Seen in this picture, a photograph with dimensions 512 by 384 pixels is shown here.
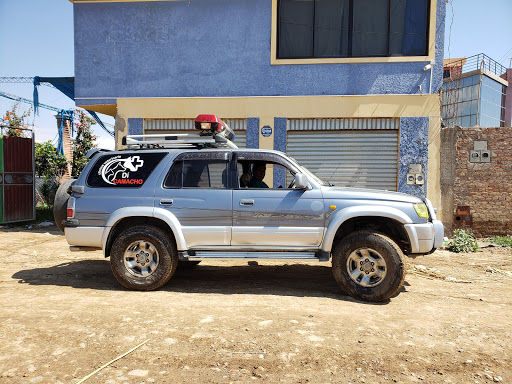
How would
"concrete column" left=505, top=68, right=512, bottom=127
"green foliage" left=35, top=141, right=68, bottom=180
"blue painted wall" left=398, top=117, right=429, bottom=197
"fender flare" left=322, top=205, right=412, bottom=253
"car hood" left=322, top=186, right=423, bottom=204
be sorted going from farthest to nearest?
1. "concrete column" left=505, top=68, right=512, bottom=127
2. "green foliage" left=35, top=141, right=68, bottom=180
3. "blue painted wall" left=398, top=117, right=429, bottom=197
4. "car hood" left=322, top=186, right=423, bottom=204
5. "fender flare" left=322, top=205, right=412, bottom=253

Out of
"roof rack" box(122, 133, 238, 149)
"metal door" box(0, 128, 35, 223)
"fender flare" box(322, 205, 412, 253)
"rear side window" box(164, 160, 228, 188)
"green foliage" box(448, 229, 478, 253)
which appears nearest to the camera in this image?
"fender flare" box(322, 205, 412, 253)

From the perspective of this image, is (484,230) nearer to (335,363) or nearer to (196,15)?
(335,363)

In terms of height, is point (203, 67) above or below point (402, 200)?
above

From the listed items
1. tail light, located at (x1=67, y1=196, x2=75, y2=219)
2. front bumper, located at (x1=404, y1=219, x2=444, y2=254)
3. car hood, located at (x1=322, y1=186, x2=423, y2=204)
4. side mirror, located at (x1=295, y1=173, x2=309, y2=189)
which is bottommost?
front bumper, located at (x1=404, y1=219, x2=444, y2=254)

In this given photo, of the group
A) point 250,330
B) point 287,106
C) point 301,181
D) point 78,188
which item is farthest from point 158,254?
point 287,106

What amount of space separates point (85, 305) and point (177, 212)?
153cm

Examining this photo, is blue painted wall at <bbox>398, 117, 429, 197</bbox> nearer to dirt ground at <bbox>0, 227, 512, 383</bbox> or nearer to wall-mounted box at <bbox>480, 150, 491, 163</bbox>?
wall-mounted box at <bbox>480, 150, 491, 163</bbox>

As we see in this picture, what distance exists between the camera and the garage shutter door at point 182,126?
10336mm

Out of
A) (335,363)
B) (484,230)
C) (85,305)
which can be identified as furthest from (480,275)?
(85,305)

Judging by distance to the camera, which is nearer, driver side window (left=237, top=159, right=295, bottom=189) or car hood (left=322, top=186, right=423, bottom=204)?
car hood (left=322, top=186, right=423, bottom=204)

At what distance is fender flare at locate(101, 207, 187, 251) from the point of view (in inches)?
195

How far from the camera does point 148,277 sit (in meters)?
5.00

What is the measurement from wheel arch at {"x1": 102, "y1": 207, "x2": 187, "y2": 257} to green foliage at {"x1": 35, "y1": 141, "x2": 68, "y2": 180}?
11981 millimetres

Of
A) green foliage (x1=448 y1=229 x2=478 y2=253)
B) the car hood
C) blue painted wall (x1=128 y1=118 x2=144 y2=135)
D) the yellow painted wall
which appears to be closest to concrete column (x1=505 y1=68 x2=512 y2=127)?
the yellow painted wall
